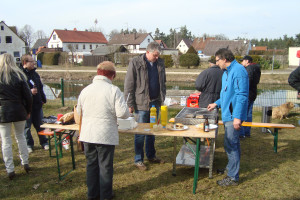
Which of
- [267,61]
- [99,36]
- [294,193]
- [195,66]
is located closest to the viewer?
[294,193]

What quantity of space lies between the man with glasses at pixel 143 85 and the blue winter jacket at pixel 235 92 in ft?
3.82

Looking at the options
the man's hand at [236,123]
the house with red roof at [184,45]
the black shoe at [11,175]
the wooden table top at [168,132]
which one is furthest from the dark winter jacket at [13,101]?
the house with red roof at [184,45]

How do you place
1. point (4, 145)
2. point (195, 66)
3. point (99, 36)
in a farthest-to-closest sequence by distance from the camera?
point (99, 36) < point (195, 66) < point (4, 145)

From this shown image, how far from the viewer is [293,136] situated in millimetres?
6207

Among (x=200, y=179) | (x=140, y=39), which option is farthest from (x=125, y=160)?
(x=140, y=39)

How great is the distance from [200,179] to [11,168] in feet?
9.44

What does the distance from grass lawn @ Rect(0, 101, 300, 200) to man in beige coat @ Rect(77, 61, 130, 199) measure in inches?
28.3

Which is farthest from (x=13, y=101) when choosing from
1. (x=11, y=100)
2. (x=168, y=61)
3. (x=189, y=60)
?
(x=168, y=61)

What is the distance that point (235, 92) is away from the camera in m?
3.46

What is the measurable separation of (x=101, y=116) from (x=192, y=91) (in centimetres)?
632

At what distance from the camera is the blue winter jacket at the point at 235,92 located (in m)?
3.41

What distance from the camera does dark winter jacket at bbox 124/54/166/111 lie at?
4195 mm

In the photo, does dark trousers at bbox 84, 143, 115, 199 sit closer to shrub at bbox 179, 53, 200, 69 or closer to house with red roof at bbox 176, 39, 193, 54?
shrub at bbox 179, 53, 200, 69

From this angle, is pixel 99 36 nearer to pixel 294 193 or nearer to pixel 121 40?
pixel 121 40
